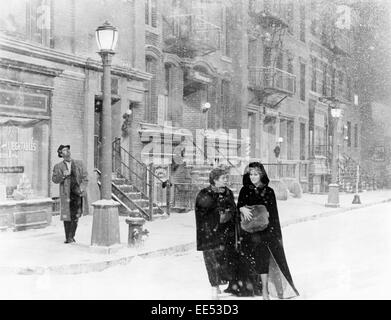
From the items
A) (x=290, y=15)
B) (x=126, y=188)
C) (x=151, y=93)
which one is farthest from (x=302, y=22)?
(x=126, y=188)

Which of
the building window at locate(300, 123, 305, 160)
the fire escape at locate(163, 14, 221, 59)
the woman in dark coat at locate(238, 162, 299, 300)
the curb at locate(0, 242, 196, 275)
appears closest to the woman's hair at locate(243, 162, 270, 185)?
the woman in dark coat at locate(238, 162, 299, 300)

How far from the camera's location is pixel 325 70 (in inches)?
1158

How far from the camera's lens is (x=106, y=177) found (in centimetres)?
966

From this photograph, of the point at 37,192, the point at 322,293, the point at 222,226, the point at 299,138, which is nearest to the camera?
the point at 222,226

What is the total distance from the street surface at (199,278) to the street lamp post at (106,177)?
2.42ft

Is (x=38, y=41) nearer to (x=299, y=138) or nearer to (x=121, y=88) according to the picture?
(x=121, y=88)

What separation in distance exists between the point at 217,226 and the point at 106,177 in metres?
3.67

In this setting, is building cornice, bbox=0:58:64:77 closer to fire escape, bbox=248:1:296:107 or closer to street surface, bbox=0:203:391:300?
street surface, bbox=0:203:391:300

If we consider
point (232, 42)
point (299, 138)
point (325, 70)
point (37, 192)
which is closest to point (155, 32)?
point (232, 42)

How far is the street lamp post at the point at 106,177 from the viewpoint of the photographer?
9.41m

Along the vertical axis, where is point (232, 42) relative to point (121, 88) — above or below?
above

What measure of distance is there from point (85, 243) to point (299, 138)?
1879 centimetres

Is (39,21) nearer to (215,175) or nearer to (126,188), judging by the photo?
(126,188)

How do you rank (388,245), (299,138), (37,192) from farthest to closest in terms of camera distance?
1. (299,138)
2. (37,192)
3. (388,245)
